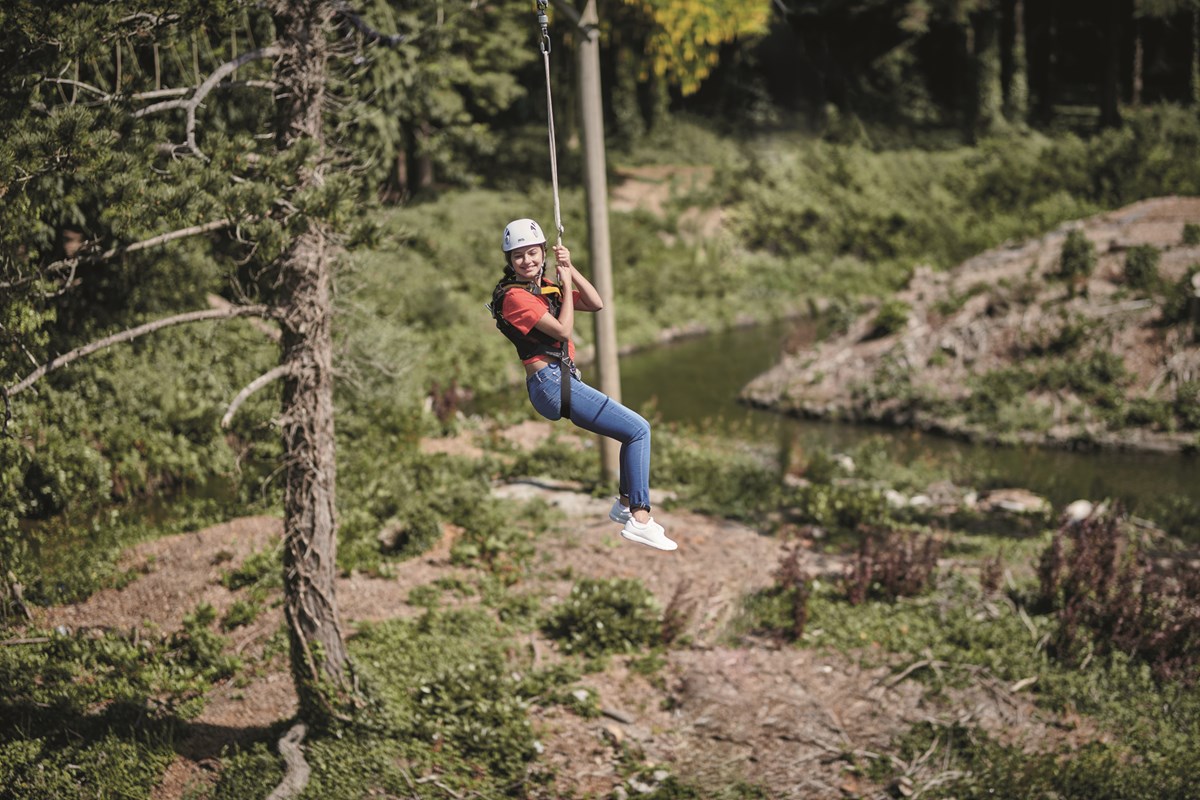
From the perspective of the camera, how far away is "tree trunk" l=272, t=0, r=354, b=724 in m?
8.13

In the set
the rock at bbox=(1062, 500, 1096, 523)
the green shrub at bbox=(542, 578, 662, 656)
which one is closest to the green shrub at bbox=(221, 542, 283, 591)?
the green shrub at bbox=(542, 578, 662, 656)

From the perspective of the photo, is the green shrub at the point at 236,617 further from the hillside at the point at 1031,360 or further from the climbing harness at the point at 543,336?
the hillside at the point at 1031,360

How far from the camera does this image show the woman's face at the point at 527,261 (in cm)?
639

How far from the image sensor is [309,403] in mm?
8383

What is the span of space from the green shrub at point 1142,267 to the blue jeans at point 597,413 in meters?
17.5

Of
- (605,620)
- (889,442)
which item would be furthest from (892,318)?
(605,620)

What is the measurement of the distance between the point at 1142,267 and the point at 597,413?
18.0 metres

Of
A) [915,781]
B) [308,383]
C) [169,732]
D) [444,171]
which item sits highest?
[444,171]

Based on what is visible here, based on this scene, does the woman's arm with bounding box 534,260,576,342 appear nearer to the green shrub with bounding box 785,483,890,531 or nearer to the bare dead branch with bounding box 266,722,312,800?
the bare dead branch with bounding box 266,722,312,800

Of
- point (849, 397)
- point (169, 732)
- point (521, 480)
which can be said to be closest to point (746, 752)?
point (169, 732)

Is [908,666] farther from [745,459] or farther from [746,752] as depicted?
[745,459]

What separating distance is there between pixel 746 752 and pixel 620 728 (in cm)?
106

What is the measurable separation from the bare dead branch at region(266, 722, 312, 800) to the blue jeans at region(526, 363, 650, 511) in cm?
345

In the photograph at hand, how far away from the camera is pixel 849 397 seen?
20344 millimetres
